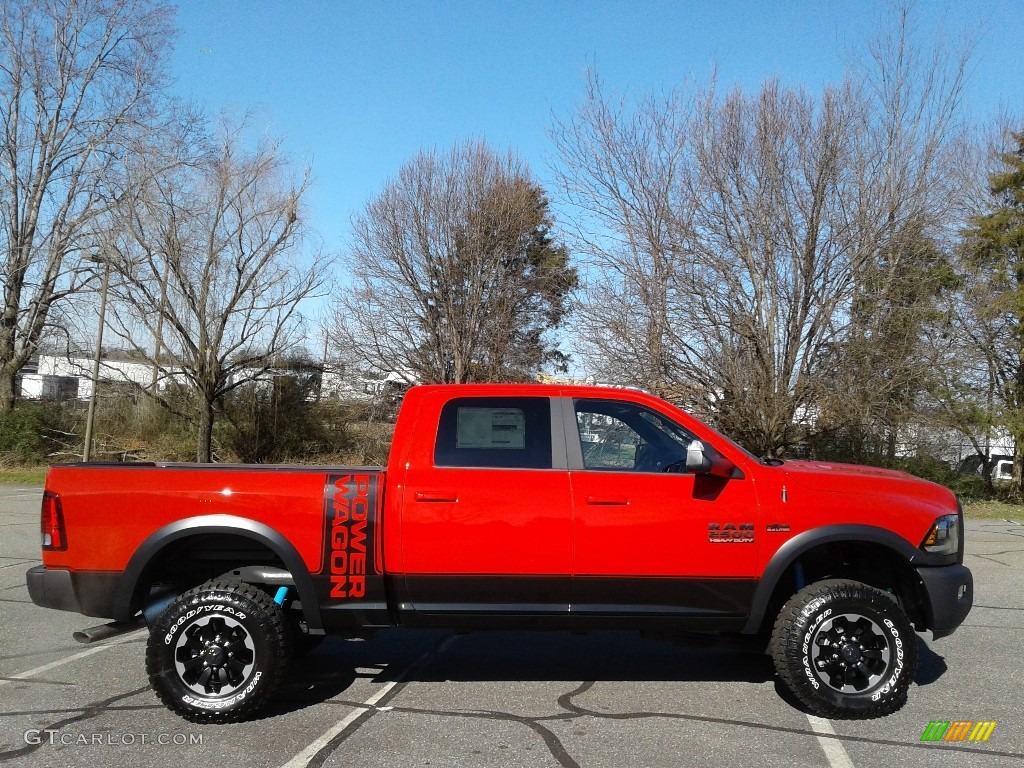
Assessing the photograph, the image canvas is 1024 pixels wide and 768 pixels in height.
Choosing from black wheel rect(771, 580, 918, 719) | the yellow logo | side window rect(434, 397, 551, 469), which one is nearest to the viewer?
the yellow logo

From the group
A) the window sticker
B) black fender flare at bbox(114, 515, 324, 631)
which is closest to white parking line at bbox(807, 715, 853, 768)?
the window sticker

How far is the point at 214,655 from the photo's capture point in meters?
4.72

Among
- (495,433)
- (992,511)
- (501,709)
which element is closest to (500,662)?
(501,709)

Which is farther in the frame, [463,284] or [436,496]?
[463,284]

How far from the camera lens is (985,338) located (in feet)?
65.0

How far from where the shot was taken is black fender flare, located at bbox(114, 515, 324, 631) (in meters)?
4.76

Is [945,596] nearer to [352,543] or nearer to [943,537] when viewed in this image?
[943,537]

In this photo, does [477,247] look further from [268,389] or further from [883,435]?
[883,435]

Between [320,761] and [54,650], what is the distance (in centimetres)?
316

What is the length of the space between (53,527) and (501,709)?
2.83 m

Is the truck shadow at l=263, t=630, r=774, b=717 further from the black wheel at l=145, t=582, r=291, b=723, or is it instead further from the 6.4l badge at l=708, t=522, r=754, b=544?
the 6.4l badge at l=708, t=522, r=754, b=544

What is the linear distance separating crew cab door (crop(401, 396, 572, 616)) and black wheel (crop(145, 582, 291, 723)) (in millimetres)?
850

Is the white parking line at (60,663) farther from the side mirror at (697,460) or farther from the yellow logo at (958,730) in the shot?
the yellow logo at (958,730)

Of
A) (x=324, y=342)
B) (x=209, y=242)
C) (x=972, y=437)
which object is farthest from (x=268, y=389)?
(x=972, y=437)
